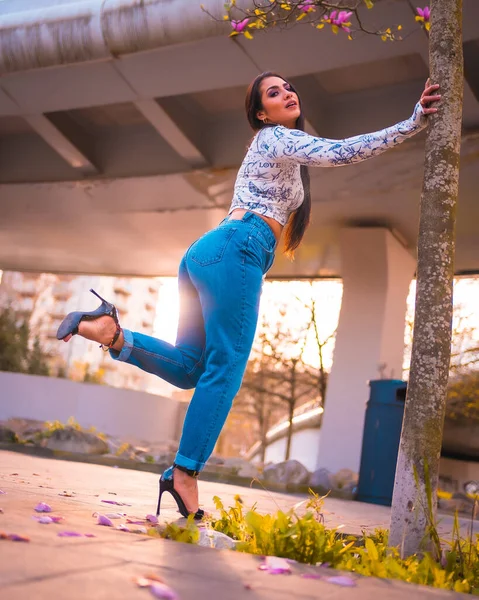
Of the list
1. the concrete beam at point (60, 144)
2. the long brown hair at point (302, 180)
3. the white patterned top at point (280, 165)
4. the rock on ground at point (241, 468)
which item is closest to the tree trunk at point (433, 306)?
the white patterned top at point (280, 165)

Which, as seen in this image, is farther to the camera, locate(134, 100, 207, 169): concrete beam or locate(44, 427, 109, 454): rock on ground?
locate(44, 427, 109, 454): rock on ground

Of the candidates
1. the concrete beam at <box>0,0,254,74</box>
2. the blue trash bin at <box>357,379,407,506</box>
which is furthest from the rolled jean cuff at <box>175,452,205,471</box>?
the blue trash bin at <box>357,379,407,506</box>

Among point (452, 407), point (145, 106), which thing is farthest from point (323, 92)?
point (452, 407)

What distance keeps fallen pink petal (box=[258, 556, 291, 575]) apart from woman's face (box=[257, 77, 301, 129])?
206 cm

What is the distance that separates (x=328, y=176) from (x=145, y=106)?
232cm

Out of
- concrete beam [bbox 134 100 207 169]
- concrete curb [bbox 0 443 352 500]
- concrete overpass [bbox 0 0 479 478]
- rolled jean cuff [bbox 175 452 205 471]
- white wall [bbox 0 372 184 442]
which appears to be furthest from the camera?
white wall [bbox 0 372 184 442]

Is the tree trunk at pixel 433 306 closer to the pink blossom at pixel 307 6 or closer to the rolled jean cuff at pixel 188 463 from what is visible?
the pink blossom at pixel 307 6

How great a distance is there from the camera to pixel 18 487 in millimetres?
3285

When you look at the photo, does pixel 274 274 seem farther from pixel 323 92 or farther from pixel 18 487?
pixel 18 487

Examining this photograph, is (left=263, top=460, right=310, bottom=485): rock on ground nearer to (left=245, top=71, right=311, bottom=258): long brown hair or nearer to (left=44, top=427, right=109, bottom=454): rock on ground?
(left=44, top=427, right=109, bottom=454): rock on ground

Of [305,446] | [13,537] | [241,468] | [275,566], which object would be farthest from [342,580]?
[305,446]

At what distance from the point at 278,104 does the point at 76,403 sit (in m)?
13.6

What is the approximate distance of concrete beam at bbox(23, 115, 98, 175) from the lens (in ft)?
30.5

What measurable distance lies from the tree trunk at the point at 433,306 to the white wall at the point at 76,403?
1398 cm
